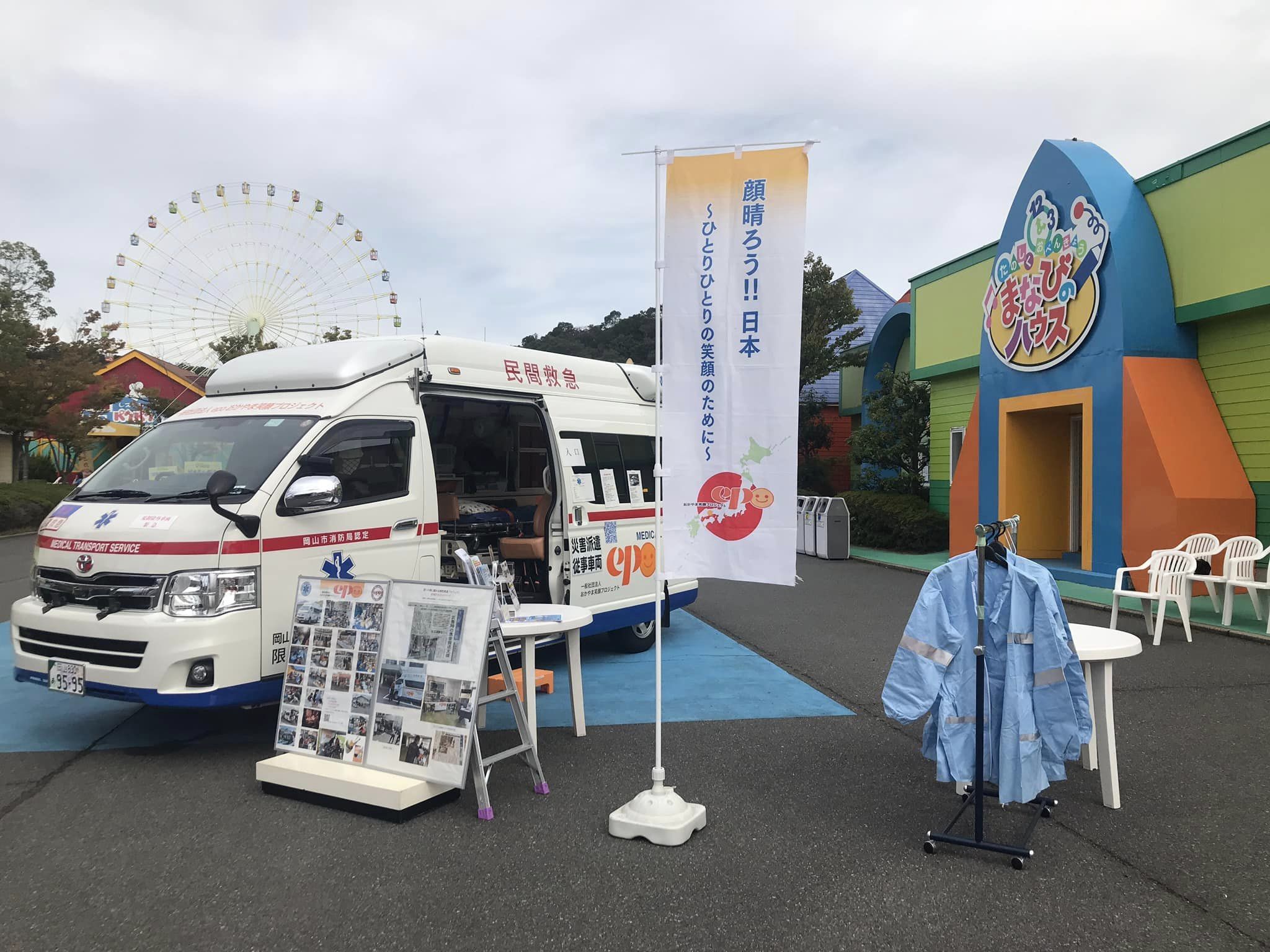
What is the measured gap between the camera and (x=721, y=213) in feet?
14.7

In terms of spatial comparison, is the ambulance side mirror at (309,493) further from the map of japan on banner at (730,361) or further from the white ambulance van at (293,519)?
the map of japan on banner at (730,361)

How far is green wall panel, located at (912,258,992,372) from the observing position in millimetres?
16500

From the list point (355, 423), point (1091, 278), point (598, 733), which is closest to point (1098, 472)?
point (1091, 278)

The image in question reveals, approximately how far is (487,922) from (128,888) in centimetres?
150

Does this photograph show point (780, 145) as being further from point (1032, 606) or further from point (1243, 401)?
point (1243, 401)

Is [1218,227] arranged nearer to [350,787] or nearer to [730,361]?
[730,361]

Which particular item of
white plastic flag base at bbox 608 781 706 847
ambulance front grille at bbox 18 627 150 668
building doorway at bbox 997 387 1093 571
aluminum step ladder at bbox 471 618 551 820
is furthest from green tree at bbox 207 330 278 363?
white plastic flag base at bbox 608 781 706 847

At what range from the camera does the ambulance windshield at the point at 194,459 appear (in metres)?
5.46

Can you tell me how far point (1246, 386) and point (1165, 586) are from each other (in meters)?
3.97

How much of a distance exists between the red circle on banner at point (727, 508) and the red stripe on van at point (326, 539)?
2.40m

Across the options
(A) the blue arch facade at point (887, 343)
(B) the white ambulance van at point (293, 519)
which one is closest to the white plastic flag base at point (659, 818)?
(B) the white ambulance van at point (293, 519)

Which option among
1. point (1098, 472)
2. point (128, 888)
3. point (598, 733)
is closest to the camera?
point (128, 888)

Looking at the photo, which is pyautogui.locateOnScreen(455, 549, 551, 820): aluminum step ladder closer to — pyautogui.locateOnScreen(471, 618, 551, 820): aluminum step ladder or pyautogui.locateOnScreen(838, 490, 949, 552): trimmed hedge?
pyautogui.locateOnScreen(471, 618, 551, 820): aluminum step ladder

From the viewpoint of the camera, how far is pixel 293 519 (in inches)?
211
